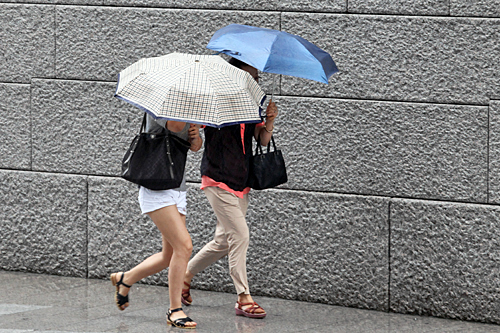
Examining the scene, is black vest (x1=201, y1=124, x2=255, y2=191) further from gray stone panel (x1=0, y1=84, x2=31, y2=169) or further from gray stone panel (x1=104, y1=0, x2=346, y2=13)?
gray stone panel (x1=0, y1=84, x2=31, y2=169)

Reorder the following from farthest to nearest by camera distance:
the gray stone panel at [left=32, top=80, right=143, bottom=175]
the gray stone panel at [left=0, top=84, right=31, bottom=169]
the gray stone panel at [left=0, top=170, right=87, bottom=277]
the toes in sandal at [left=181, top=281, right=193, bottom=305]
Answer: the gray stone panel at [left=0, top=84, right=31, bottom=169], the gray stone panel at [left=0, top=170, right=87, bottom=277], the gray stone panel at [left=32, top=80, right=143, bottom=175], the toes in sandal at [left=181, top=281, right=193, bottom=305]

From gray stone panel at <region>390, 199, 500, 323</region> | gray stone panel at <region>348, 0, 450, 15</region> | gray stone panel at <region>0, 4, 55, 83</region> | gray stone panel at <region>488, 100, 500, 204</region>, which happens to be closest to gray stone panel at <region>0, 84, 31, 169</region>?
gray stone panel at <region>0, 4, 55, 83</region>

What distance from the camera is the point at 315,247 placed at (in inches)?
243

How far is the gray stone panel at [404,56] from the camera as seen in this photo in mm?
5668

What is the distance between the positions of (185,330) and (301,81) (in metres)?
2.11

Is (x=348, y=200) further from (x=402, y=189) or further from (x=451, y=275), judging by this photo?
(x=451, y=275)

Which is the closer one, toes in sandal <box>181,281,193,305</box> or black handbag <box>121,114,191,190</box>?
black handbag <box>121,114,191,190</box>

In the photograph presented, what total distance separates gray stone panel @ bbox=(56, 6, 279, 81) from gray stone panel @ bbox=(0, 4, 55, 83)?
0.10 metres

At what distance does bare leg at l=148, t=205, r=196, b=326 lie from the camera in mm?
5199

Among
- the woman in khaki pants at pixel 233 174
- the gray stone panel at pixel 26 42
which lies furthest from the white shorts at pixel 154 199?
the gray stone panel at pixel 26 42

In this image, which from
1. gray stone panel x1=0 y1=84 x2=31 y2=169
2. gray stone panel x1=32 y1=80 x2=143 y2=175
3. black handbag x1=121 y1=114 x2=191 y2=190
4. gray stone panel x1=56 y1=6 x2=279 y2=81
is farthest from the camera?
gray stone panel x1=0 y1=84 x2=31 y2=169

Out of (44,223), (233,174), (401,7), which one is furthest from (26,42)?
(401,7)

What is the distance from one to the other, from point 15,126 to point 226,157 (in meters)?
2.55

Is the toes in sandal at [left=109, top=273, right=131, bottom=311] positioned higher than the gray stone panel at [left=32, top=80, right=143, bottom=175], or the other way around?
the gray stone panel at [left=32, top=80, right=143, bottom=175]
